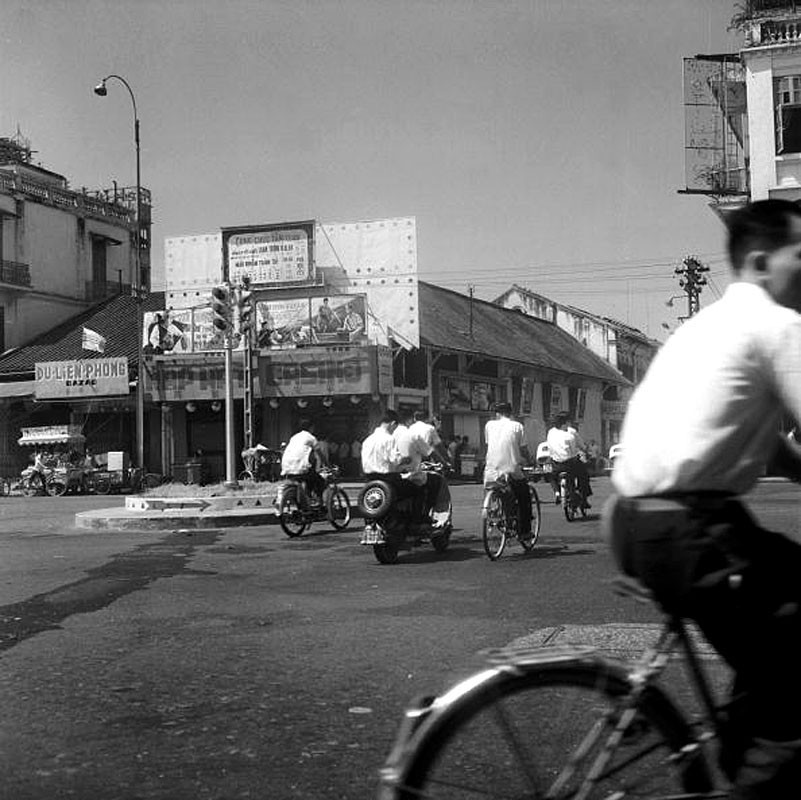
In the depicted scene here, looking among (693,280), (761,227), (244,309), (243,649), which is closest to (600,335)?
(693,280)

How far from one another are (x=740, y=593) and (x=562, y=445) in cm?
1430

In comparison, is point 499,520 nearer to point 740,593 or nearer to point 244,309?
point 740,593

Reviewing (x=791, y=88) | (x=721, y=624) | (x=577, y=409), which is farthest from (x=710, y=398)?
(x=577, y=409)

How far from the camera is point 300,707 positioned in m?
4.89

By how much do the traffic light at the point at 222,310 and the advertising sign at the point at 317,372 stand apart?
12.6 m

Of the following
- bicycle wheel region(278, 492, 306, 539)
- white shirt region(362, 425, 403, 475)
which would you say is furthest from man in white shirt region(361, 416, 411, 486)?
bicycle wheel region(278, 492, 306, 539)

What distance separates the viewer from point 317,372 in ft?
109

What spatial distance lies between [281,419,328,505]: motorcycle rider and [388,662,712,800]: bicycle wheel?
12.4 m

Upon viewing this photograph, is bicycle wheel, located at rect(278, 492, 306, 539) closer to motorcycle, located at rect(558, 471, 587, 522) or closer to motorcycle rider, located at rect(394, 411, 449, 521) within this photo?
motorcycle rider, located at rect(394, 411, 449, 521)

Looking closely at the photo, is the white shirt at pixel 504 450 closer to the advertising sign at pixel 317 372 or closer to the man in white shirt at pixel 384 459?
the man in white shirt at pixel 384 459

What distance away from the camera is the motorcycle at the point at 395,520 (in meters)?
11.0

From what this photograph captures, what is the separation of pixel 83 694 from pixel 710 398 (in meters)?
3.86

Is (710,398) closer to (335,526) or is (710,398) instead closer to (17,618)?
(17,618)

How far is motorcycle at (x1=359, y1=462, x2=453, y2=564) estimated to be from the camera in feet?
36.1
